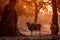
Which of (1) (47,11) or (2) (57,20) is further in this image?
(1) (47,11)

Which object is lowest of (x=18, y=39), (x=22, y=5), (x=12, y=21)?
(x=18, y=39)

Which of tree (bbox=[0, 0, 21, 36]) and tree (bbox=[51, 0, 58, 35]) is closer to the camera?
tree (bbox=[51, 0, 58, 35])

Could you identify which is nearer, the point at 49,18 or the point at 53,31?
the point at 53,31

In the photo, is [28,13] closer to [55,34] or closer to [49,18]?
[49,18]

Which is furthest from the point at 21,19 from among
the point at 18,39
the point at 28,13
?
the point at 18,39

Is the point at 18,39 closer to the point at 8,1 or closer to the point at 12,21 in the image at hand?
the point at 12,21

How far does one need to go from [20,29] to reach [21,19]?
1.24 ft

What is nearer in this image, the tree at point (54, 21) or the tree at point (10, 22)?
the tree at point (54, 21)

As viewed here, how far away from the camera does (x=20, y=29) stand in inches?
313

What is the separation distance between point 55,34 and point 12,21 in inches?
64.6

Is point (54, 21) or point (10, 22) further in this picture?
point (10, 22)

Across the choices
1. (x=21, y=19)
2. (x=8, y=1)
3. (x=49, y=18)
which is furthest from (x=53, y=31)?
(x=8, y=1)

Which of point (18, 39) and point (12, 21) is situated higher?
point (12, 21)

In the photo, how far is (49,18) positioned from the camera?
8.12 m
